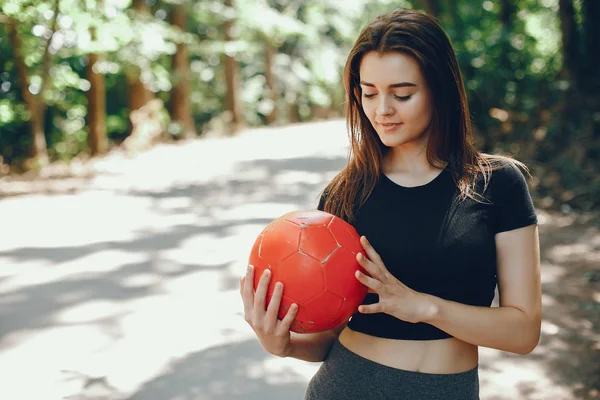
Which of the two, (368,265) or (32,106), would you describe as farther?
(32,106)

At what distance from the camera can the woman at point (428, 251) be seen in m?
1.65

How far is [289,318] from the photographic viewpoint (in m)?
1.63

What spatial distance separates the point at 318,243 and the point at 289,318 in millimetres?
224

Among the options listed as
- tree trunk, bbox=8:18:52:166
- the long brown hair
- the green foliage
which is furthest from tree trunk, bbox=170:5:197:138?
the long brown hair

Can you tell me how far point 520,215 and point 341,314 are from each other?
1.91 ft

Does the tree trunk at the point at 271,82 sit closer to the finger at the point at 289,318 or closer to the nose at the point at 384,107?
the nose at the point at 384,107

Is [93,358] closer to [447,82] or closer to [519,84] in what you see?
[447,82]

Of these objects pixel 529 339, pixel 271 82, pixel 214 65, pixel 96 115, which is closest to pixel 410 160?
pixel 529 339

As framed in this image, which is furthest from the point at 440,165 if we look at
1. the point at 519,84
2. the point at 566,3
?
the point at 566,3

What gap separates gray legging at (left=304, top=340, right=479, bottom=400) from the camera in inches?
65.2

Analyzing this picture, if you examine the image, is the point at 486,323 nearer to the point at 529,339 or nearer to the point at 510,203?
the point at 529,339

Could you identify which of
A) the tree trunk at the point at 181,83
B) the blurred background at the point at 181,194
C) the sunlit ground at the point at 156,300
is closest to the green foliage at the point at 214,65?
the blurred background at the point at 181,194

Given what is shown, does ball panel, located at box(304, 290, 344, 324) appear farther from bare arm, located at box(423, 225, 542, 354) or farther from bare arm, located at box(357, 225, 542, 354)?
bare arm, located at box(423, 225, 542, 354)

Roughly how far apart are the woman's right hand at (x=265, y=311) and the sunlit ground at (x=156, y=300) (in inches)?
38.1
